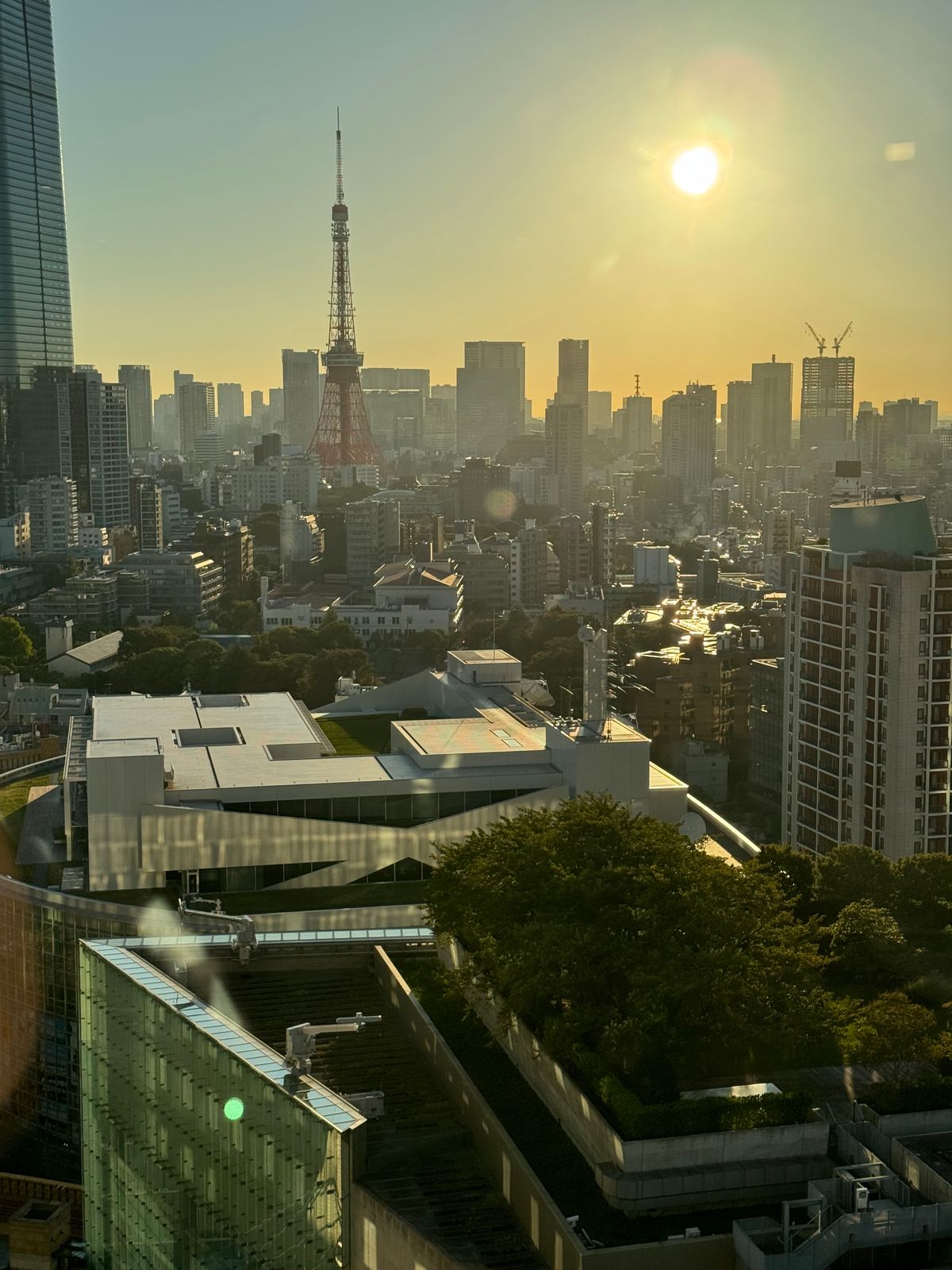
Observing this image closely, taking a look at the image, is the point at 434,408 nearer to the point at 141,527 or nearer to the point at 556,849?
the point at 141,527

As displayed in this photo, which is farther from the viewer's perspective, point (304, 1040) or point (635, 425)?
point (635, 425)

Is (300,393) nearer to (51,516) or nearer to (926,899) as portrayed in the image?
(51,516)

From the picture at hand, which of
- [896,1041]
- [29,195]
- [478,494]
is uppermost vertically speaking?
[29,195]

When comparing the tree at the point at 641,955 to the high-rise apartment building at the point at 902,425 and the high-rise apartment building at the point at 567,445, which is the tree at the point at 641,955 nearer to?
the high-rise apartment building at the point at 902,425

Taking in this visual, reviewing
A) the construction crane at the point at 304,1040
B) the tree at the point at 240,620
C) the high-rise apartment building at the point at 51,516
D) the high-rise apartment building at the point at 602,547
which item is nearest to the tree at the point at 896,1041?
the construction crane at the point at 304,1040

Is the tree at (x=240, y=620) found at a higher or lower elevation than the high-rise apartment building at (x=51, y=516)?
lower

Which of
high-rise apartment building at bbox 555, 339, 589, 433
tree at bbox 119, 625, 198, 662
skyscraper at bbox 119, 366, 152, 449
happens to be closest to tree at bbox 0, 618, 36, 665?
tree at bbox 119, 625, 198, 662

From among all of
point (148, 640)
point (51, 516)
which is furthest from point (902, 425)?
point (148, 640)

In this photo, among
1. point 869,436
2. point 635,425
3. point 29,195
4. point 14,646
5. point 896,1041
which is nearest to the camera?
point 896,1041
